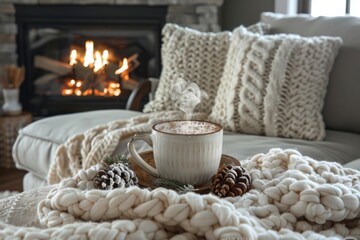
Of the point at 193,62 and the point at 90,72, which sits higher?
the point at 193,62

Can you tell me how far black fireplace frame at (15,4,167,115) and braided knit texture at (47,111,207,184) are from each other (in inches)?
60.6

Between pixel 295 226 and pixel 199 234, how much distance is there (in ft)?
0.55

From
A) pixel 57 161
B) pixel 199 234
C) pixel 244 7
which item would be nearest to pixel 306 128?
pixel 57 161

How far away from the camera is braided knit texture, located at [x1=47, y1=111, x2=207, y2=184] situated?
1.67 metres

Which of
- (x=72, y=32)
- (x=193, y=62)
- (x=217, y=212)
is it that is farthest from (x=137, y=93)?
(x=217, y=212)

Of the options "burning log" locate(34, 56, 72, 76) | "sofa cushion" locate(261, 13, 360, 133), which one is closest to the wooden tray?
"sofa cushion" locate(261, 13, 360, 133)

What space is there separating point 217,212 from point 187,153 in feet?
0.84

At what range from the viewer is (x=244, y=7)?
3375 mm

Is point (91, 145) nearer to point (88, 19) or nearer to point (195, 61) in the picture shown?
point (195, 61)

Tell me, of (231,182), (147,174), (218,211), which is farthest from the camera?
(147,174)

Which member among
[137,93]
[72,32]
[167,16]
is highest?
[167,16]

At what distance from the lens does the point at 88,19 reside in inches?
129

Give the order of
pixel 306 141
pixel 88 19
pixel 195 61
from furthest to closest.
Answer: pixel 88 19 → pixel 195 61 → pixel 306 141

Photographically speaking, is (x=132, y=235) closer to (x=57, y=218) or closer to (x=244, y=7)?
(x=57, y=218)
